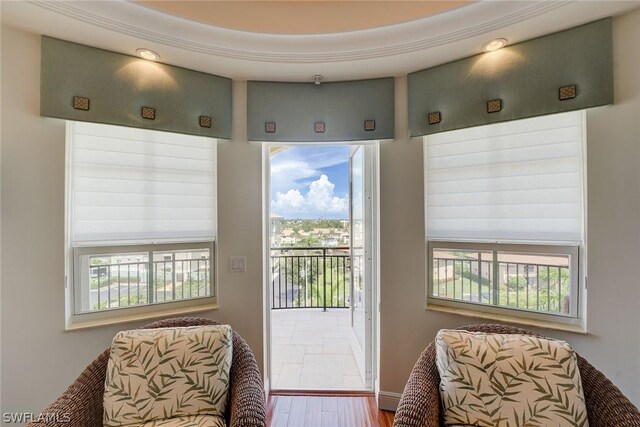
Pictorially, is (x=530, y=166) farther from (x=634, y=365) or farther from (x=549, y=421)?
(x=549, y=421)

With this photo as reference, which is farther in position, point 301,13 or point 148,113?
point 148,113

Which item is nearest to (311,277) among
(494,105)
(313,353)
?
(313,353)

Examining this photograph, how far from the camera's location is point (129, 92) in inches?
73.1

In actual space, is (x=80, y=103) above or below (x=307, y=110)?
below

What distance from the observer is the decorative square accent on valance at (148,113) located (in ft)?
6.20

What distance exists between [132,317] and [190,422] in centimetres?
103

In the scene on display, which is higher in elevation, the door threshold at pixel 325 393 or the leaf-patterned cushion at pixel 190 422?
the leaf-patterned cushion at pixel 190 422

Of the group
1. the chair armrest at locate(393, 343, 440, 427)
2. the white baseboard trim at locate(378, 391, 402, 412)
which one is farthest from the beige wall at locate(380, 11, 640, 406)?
the white baseboard trim at locate(378, 391, 402, 412)

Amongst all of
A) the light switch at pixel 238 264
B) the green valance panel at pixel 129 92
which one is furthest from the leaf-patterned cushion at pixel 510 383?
the green valance panel at pixel 129 92

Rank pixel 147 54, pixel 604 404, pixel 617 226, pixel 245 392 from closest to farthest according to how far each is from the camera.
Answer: pixel 604 404 → pixel 245 392 → pixel 617 226 → pixel 147 54

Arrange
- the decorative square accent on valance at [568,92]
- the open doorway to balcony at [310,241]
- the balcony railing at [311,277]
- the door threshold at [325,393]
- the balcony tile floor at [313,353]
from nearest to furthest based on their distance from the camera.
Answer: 1. the decorative square accent on valance at [568,92]
2. the door threshold at [325,393]
3. the balcony tile floor at [313,353]
4. the open doorway to balcony at [310,241]
5. the balcony railing at [311,277]

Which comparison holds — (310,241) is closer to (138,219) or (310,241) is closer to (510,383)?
(138,219)

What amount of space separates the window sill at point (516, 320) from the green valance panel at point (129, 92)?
2.08 m

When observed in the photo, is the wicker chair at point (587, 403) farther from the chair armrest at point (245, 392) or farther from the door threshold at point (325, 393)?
the door threshold at point (325, 393)
